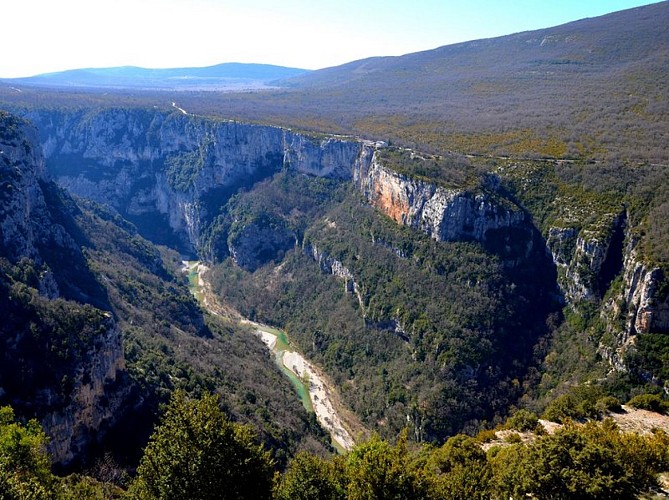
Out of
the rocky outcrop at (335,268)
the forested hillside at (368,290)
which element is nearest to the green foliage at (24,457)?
the forested hillside at (368,290)

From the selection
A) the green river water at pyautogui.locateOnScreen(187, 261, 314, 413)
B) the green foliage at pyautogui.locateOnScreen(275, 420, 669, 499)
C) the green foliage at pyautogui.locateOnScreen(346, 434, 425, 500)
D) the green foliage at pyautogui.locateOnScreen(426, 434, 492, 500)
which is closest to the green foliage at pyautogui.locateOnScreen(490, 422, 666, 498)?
the green foliage at pyautogui.locateOnScreen(275, 420, 669, 499)

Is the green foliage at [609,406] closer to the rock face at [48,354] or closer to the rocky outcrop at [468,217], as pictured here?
the rocky outcrop at [468,217]

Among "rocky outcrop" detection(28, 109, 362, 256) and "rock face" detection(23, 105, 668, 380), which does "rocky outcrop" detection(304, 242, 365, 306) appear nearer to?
"rock face" detection(23, 105, 668, 380)

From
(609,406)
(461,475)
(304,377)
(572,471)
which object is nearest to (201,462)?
(461,475)

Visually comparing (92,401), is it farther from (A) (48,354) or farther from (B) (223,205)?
(B) (223,205)

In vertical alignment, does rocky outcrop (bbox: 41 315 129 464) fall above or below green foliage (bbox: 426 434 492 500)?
below
